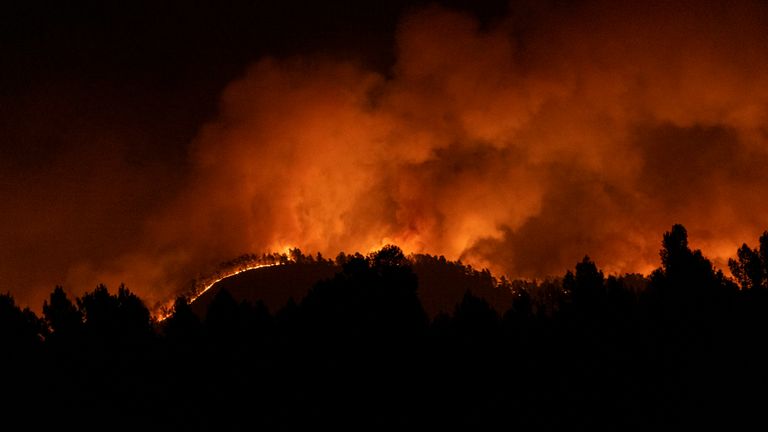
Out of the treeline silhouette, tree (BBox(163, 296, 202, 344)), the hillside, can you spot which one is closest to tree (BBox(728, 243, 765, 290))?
the treeline silhouette

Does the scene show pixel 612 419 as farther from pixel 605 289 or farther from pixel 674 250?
pixel 674 250

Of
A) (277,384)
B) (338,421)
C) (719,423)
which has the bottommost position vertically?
(719,423)

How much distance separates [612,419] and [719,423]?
18.4ft

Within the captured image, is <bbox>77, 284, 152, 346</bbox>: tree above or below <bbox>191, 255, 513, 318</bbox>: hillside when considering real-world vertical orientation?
below

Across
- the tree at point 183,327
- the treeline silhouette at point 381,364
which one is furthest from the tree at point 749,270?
the tree at point 183,327

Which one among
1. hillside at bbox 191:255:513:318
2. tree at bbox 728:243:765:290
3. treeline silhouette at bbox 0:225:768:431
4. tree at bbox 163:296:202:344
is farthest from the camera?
hillside at bbox 191:255:513:318

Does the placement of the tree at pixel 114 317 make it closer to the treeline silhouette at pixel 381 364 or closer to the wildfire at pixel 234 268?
the treeline silhouette at pixel 381 364

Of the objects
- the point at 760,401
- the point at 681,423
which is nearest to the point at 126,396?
the point at 681,423

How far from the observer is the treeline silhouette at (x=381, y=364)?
40.3 metres

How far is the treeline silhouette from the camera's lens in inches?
1586

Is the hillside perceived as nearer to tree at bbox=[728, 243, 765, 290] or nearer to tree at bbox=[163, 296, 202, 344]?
tree at bbox=[728, 243, 765, 290]

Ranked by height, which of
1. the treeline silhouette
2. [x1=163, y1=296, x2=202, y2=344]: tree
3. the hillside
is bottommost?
the treeline silhouette

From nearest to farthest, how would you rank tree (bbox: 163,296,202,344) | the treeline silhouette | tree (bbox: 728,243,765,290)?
the treeline silhouette → tree (bbox: 163,296,202,344) → tree (bbox: 728,243,765,290)

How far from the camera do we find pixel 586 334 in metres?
44.1
